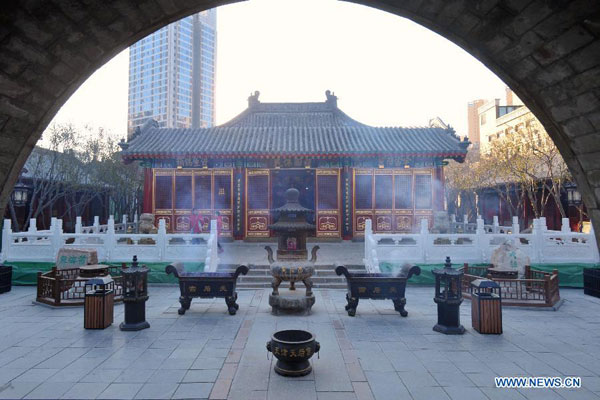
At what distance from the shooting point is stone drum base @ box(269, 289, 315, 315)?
7844mm

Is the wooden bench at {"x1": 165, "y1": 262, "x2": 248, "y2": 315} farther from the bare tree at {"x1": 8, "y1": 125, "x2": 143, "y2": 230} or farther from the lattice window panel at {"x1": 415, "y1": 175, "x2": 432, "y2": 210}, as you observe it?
the bare tree at {"x1": 8, "y1": 125, "x2": 143, "y2": 230}

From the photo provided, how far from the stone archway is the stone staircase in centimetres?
798

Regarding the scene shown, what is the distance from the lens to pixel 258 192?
54.5 feet

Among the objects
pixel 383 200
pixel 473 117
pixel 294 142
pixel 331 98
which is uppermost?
pixel 473 117

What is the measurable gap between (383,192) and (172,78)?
2753 inches

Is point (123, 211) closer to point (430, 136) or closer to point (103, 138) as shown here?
point (103, 138)

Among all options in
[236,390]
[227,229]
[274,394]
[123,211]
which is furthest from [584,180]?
[123,211]

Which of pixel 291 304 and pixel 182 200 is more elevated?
pixel 182 200

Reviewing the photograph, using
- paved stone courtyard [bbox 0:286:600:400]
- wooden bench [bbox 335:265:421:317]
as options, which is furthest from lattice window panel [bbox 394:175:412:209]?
wooden bench [bbox 335:265:421:317]

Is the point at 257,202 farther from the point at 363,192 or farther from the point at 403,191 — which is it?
the point at 403,191

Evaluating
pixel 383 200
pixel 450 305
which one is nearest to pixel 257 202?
pixel 383 200

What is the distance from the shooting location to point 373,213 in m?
16.4

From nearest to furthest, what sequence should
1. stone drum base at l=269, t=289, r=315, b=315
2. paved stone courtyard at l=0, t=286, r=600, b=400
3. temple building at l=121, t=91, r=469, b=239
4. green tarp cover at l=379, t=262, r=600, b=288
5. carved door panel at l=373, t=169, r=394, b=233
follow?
paved stone courtyard at l=0, t=286, r=600, b=400, stone drum base at l=269, t=289, r=315, b=315, green tarp cover at l=379, t=262, r=600, b=288, temple building at l=121, t=91, r=469, b=239, carved door panel at l=373, t=169, r=394, b=233

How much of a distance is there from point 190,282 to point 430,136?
1404 cm
